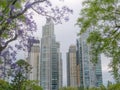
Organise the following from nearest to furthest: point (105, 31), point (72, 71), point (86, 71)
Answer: point (105, 31) → point (86, 71) → point (72, 71)

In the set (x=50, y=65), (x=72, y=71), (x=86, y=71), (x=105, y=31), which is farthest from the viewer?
Answer: (x=72, y=71)

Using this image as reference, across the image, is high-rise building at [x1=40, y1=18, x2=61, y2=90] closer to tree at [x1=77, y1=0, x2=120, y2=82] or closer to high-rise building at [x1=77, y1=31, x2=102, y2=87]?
A: high-rise building at [x1=77, y1=31, x2=102, y2=87]

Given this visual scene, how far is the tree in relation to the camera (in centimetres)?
1927

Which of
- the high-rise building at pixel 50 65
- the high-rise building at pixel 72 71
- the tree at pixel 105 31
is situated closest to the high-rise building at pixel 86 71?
the high-rise building at pixel 72 71

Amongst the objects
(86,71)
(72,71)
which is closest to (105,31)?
(86,71)

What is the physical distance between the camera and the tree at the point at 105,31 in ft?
63.2

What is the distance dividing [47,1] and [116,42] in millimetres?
8655

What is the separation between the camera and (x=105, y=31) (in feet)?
64.7

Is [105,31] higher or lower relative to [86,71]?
lower

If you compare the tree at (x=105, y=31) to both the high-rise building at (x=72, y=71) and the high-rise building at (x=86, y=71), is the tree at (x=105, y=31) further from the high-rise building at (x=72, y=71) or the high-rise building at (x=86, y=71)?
the high-rise building at (x=72, y=71)

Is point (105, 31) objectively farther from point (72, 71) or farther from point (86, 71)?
point (72, 71)

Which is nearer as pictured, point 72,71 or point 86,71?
point 86,71

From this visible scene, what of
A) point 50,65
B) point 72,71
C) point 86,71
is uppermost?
point 50,65

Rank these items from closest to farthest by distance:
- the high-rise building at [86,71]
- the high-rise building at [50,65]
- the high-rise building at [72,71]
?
1. the high-rise building at [86,71]
2. the high-rise building at [50,65]
3. the high-rise building at [72,71]
